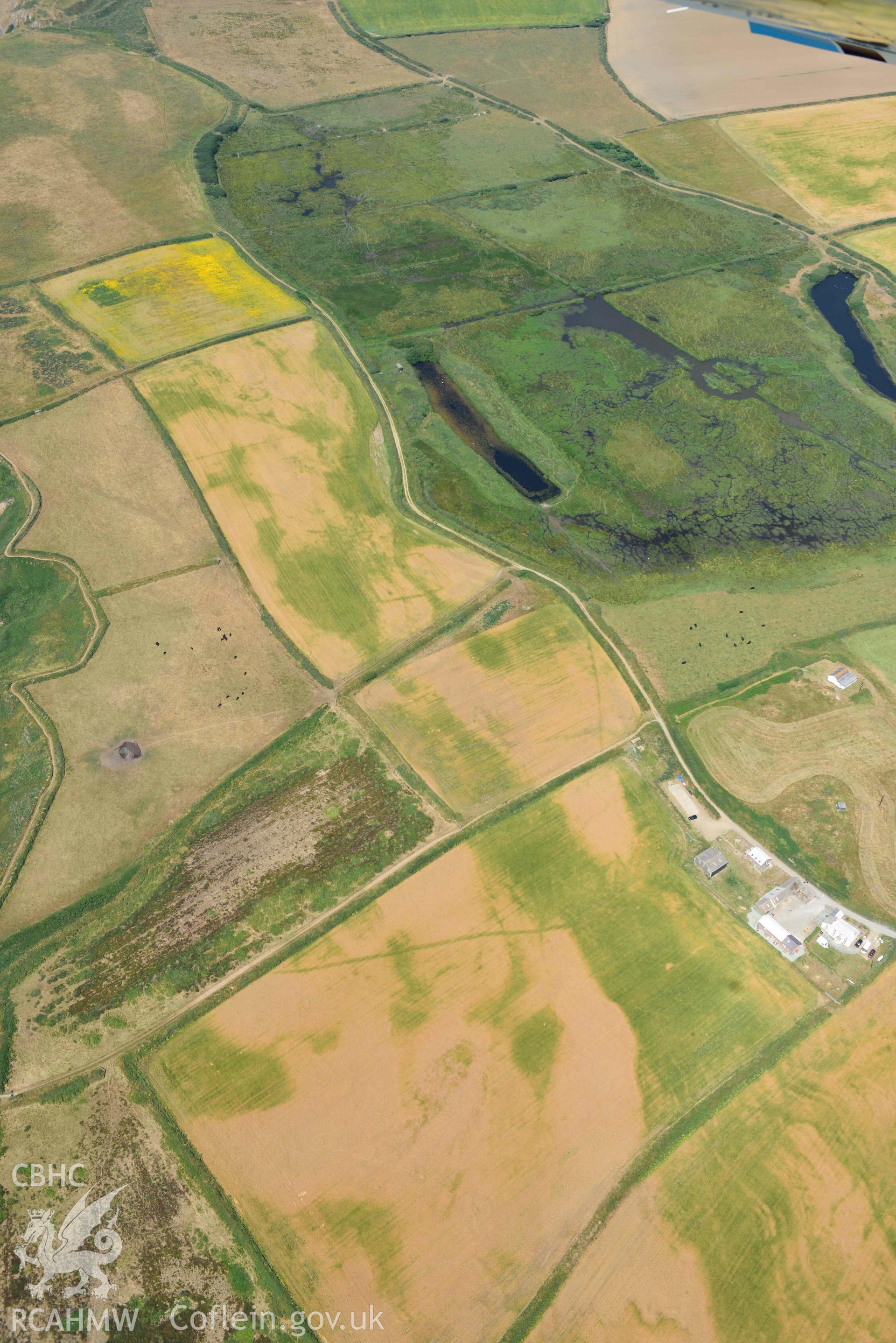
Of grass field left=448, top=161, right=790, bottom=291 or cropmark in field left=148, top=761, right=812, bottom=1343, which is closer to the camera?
cropmark in field left=148, top=761, right=812, bottom=1343

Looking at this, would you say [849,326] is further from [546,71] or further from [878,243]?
[546,71]

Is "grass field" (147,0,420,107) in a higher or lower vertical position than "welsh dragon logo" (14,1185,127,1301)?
higher

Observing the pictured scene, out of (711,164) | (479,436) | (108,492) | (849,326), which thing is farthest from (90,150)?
(849,326)

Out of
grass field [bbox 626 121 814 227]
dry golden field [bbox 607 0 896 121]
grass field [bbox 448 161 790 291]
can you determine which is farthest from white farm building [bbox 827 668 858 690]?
dry golden field [bbox 607 0 896 121]

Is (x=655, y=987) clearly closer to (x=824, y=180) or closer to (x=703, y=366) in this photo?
(x=703, y=366)

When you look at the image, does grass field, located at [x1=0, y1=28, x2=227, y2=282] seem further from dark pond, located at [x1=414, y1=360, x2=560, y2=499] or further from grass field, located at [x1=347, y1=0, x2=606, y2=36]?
dark pond, located at [x1=414, y1=360, x2=560, y2=499]

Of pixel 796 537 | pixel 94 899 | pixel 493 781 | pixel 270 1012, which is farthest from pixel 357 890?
pixel 796 537
